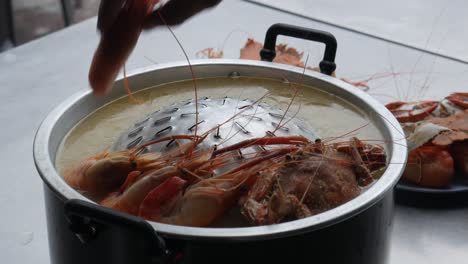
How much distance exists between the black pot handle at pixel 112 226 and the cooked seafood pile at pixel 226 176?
0.10 metres

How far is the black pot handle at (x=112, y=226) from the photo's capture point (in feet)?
2.37

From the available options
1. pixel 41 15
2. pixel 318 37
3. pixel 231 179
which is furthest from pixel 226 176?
pixel 41 15

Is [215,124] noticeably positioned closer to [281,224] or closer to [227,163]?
[227,163]

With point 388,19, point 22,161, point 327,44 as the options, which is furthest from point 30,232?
point 388,19

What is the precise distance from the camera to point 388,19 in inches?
93.4

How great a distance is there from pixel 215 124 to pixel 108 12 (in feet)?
0.99

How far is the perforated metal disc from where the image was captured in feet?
3.36

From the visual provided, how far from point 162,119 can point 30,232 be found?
51 cm

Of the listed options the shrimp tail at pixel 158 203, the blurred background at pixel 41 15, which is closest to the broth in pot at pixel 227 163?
the shrimp tail at pixel 158 203

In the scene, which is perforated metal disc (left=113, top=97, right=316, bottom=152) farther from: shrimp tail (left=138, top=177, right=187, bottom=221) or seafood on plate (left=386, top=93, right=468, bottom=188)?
seafood on plate (left=386, top=93, right=468, bottom=188)

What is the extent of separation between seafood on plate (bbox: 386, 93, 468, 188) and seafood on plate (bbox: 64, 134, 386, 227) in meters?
0.43

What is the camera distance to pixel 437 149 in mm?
1420

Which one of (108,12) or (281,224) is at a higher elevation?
(108,12)

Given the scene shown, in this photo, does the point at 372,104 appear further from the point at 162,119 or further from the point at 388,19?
the point at 388,19
